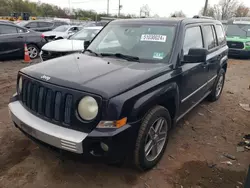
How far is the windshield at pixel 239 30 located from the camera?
1262cm

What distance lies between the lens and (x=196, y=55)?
122 inches

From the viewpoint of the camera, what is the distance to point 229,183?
281cm

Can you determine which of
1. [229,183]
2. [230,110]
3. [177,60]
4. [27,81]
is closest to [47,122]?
[27,81]

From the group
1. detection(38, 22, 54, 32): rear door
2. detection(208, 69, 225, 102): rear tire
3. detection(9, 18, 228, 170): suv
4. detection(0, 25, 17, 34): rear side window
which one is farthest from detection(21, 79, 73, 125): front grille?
detection(38, 22, 54, 32): rear door

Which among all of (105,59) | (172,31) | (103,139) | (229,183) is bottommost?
(229,183)

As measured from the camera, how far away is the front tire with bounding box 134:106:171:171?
254 centimetres

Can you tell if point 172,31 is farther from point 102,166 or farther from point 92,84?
point 102,166

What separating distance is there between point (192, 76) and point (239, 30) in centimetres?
1126

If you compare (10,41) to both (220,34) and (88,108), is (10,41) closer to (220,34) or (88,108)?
(220,34)

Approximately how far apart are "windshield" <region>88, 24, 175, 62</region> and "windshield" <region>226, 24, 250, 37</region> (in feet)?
36.6

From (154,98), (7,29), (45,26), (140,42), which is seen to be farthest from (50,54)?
(45,26)

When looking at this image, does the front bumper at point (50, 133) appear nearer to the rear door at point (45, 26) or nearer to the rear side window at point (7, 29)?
the rear side window at point (7, 29)

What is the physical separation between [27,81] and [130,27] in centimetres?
175

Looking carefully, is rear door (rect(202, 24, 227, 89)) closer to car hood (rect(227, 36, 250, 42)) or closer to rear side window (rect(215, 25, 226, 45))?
rear side window (rect(215, 25, 226, 45))
